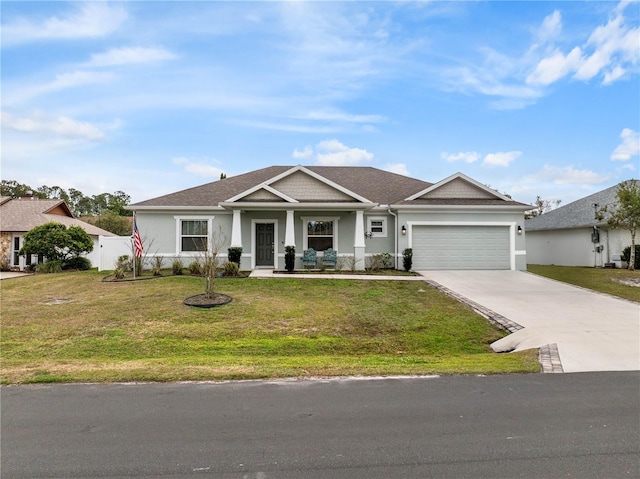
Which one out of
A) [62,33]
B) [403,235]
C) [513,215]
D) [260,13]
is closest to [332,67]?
[260,13]

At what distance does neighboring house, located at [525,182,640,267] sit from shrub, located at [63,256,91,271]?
28418 millimetres

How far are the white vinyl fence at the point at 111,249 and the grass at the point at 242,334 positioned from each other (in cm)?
540

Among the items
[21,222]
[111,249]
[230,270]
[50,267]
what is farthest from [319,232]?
[21,222]

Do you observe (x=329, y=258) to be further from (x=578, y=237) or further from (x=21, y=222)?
(x=21, y=222)

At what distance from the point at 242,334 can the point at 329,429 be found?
15.6ft

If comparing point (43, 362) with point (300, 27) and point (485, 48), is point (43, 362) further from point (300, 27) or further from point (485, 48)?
point (485, 48)

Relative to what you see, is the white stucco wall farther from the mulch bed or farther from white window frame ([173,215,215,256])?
white window frame ([173,215,215,256])

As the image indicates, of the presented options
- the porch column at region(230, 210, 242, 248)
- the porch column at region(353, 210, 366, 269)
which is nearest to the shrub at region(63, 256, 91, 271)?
the porch column at region(230, 210, 242, 248)

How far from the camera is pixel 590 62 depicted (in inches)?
500

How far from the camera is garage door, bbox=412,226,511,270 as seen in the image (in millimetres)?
16922

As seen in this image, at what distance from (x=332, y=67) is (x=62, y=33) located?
9363 millimetres

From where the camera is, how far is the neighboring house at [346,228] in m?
16.8

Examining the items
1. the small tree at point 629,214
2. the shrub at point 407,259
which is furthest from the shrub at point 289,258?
the small tree at point 629,214

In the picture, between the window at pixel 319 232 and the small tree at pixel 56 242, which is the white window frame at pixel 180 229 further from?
the small tree at pixel 56 242
